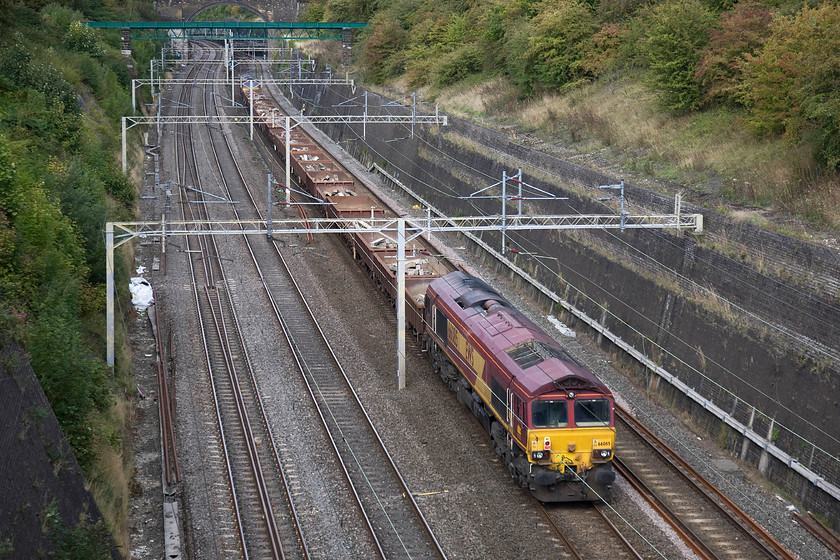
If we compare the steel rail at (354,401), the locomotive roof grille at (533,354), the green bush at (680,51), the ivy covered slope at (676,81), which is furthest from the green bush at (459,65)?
the locomotive roof grille at (533,354)

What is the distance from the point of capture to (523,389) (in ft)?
55.3

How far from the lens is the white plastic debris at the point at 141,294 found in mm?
28328

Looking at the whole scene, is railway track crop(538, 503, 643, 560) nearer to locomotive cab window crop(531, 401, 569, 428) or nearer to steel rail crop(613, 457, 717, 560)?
steel rail crop(613, 457, 717, 560)

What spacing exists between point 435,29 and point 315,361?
44.4 meters

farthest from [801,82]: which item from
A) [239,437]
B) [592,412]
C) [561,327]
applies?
[239,437]

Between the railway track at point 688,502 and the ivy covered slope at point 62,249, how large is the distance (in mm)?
10001

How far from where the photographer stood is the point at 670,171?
→ 29.1 m

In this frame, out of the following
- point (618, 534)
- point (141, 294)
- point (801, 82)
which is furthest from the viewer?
point (141, 294)

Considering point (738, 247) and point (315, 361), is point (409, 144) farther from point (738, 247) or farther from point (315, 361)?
point (738, 247)

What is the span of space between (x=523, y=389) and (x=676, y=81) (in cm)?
2115

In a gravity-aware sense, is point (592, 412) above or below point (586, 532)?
above

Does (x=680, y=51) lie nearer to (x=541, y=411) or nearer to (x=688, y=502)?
(x=688, y=502)

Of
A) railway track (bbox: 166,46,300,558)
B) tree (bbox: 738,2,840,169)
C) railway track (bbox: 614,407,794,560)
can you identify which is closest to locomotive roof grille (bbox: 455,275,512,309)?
railway track (bbox: 614,407,794,560)

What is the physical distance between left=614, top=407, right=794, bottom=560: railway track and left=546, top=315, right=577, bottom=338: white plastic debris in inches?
252
